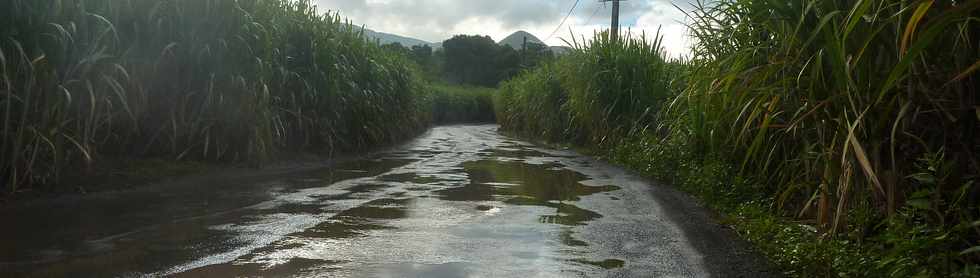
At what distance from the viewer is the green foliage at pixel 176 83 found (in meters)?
6.57

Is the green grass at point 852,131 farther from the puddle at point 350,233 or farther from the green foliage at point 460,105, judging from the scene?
the green foliage at point 460,105

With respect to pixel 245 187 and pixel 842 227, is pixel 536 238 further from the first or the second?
pixel 245 187

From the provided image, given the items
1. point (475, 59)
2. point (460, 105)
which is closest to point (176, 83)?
point (460, 105)

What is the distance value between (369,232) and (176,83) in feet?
15.5

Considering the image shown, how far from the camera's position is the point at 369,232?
5645mm

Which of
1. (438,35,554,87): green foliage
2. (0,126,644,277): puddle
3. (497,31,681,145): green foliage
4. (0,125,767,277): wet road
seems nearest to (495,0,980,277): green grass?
(0,125,767,277): wet road

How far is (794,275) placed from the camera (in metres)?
4.48

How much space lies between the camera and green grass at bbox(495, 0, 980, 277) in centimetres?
385

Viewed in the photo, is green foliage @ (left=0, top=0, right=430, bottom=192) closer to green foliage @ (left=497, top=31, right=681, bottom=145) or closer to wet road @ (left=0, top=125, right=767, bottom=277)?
wet road @ (left=0, top=125, right=767, bottom=277)

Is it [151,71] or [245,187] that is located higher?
[151,71]

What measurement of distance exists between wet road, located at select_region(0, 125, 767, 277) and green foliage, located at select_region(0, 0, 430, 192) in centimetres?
72

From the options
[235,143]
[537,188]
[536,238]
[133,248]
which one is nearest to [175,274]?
[133,248]

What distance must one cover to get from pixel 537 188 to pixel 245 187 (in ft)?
10.1

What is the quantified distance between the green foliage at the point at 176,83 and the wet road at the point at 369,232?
2.37 ft
